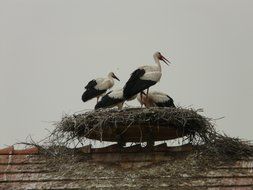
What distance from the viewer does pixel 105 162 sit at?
24.8ft

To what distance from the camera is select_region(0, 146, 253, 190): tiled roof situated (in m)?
6.90

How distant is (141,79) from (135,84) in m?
0.12

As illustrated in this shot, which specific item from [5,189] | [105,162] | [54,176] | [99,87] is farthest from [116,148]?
[99,87]

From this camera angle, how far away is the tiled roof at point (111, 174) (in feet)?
22.6

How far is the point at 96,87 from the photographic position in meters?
11.6

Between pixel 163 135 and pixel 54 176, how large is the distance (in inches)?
78.5

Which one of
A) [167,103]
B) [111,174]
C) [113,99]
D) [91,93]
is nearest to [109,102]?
[113,99]

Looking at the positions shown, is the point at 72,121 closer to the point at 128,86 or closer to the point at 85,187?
the point at 128,86

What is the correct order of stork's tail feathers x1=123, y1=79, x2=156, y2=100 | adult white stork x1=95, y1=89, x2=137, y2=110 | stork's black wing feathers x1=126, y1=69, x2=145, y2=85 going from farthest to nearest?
adult white stork x1=95, y1=89, x2=137, y2=110
stork's black wing feathers x1=126, y1=69, x2=145, y2=85
stork's tail feathers x1=123, y1=79, x2=156, y2=100

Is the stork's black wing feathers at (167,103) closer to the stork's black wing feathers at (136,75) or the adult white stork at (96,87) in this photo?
the stork's black wing feathers at (136,75)

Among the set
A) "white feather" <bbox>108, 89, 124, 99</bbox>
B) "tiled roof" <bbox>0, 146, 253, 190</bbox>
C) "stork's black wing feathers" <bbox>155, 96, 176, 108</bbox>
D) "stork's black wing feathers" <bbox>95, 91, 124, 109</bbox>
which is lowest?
"tiled roof" <bbox>0, 146, 253, 190</bbox>

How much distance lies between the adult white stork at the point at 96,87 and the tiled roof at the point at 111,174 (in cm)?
377

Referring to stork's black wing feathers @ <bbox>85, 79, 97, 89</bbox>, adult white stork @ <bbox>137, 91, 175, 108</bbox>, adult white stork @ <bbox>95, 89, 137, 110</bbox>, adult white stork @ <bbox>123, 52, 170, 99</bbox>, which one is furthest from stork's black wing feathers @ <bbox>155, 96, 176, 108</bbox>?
stork's black wing feathers @ <bbox>85, 79, 97, 89</bbox>

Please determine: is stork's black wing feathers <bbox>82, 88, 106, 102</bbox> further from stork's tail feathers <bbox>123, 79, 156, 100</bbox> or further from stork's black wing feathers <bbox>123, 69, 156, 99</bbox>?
stork's tail feathers <bbox>123, 79, 156, 100</bbox>
